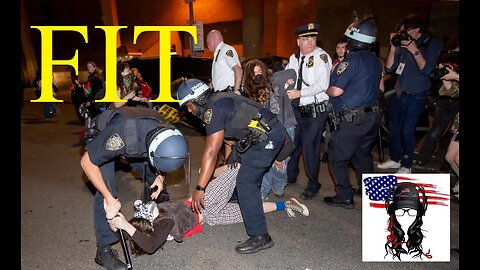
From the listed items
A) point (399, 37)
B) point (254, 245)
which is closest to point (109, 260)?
point (254, 245)

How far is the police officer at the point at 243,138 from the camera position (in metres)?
2.89

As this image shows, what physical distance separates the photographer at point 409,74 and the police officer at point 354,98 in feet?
3.57

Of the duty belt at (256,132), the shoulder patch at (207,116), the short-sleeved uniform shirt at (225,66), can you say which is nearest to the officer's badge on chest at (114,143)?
the shoulder patch at (207,116)

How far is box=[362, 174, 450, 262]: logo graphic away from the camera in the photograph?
2.99m

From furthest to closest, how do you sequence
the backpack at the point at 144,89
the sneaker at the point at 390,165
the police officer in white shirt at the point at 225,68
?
the backpack at the point at 144,89 < the sneaker at the point at 390,165 < the police officer in white shirt at the point at 225,68

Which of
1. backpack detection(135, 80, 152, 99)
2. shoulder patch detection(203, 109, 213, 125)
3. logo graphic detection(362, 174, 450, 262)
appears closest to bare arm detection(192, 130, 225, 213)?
shoulder patch detection(203, 109, 213, 125)

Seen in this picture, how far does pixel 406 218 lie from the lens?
117 inches

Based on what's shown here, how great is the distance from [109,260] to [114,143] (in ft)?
3.63

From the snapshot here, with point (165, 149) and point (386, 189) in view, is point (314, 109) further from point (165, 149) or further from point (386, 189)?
point (165, 149)

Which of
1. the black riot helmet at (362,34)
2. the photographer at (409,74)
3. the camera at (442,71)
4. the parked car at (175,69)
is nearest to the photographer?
the black riot helmet at (362,34)

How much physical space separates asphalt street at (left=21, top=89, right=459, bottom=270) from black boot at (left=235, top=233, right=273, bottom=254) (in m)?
0.06

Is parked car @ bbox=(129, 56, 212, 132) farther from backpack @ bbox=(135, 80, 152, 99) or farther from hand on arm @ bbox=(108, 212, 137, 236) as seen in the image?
hand on arm @ bbox=(108, 212, 137, 236)

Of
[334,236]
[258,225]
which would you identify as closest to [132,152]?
[258,225]

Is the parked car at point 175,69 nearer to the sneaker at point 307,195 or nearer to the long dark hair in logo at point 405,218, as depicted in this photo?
the sneaker at point 307,195
